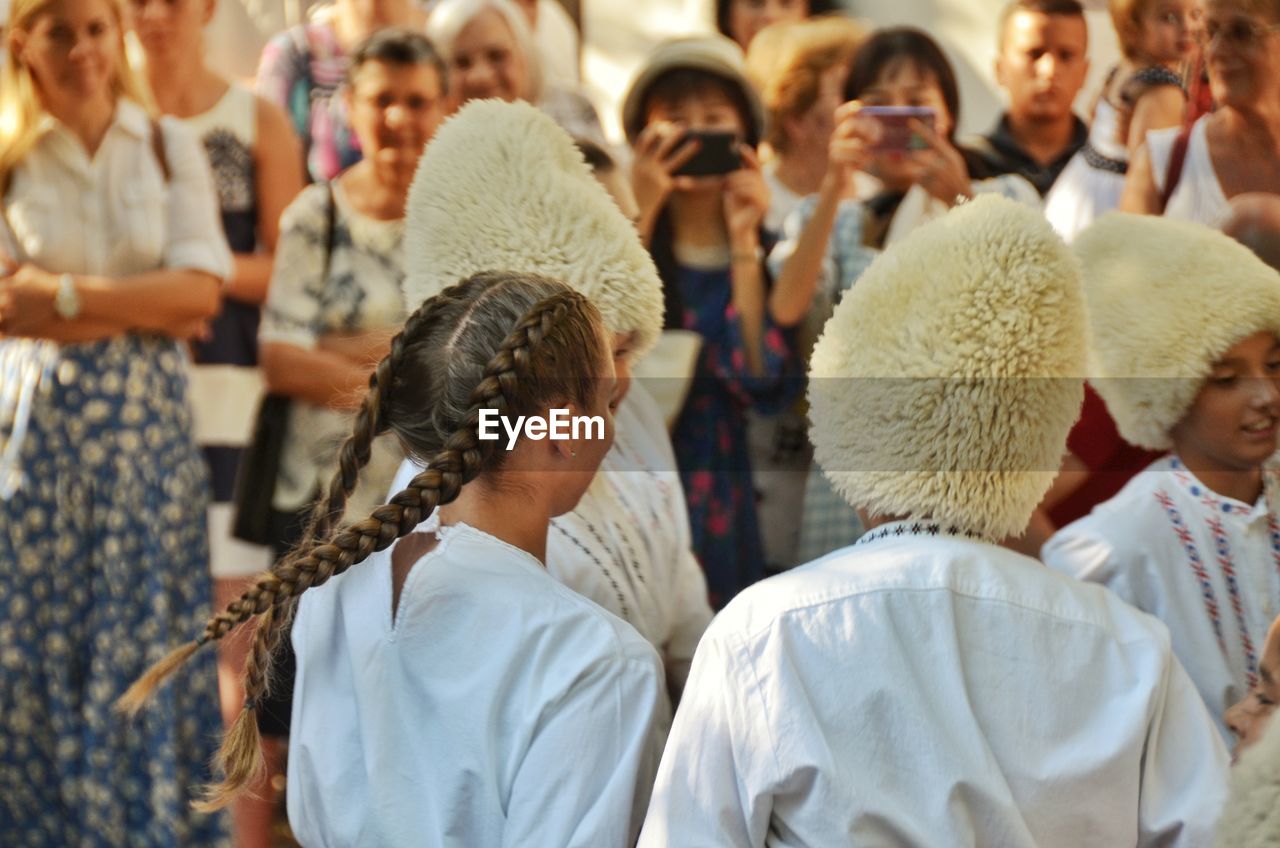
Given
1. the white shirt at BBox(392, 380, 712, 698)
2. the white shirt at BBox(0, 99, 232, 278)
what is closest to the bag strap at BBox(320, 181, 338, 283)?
the white shirt at BBox(0, 99, 232, 278)

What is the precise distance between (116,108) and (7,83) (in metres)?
0.21

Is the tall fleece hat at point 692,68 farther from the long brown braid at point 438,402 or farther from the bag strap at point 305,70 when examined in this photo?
the long brown braid at point 438,402

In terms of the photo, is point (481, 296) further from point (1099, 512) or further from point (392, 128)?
point (392, 128)

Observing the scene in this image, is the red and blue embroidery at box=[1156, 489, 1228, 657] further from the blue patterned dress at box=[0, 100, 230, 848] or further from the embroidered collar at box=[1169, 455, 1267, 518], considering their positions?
the blue patterned dress at box=[0, 100, 230, 848]

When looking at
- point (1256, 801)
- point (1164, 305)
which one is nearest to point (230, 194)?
point (1164, 305)

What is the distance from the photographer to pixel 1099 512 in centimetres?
214

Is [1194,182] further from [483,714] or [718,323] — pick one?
[483,714]

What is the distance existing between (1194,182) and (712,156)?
35.2 inches

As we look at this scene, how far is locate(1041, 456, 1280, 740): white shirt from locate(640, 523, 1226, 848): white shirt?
1.52 feet

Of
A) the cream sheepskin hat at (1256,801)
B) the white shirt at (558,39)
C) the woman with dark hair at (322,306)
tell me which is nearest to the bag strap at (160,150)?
the woman with dark hair at (322,306)

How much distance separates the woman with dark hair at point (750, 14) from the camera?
13.5ft

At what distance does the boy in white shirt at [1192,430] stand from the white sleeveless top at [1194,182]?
0.38 m

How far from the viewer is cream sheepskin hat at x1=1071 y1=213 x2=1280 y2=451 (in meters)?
2.09

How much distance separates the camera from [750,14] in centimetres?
A: 414
